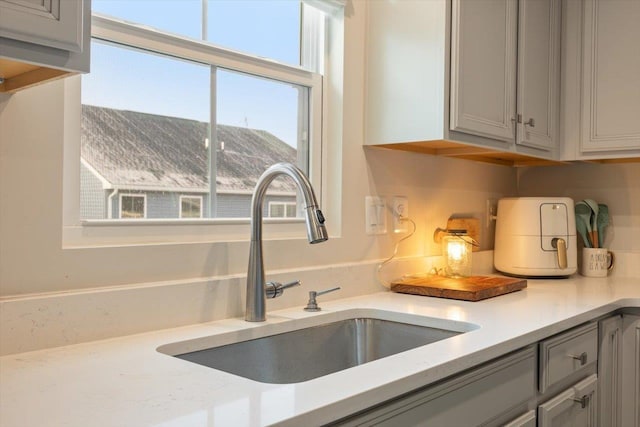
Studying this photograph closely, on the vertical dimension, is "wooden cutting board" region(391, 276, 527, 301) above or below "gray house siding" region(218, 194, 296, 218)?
below

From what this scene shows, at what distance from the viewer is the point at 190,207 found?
1.56 metres

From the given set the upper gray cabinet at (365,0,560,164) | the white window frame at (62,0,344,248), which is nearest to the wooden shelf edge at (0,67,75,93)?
the white window frame at (62,0,344,248)

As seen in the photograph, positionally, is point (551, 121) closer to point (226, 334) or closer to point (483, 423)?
point (483, 423)

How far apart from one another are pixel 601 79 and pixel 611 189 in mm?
537

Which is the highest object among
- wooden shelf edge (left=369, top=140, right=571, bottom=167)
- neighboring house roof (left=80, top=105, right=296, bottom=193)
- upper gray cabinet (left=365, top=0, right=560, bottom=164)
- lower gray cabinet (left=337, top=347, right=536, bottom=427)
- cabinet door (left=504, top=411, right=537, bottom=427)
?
upper gray cabinet (left=365, top=0, right=560, bottom=164)

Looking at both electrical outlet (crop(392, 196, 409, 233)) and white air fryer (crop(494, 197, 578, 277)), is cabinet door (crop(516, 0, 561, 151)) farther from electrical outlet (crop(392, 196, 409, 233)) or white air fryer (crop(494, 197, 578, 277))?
electrical outlet (crop(392, 196, 409, 233))

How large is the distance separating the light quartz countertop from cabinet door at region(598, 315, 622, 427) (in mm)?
412

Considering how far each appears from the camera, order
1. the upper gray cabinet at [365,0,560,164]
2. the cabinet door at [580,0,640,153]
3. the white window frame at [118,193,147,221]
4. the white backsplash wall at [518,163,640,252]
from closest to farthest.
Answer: the white window frame at [118,193,147,221]
the upper gray cabinet at [365,0,560,164]
the cabinet door at [580,0,640,153]
the white backsplash wall at [518,163,640,252]

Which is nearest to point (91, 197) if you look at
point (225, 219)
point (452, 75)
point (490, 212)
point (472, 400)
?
point (225, 219)

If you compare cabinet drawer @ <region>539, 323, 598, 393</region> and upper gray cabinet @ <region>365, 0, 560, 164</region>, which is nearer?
cabinet drawer @ <region>539, 323, 598, 393</region>

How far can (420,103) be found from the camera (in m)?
1.82

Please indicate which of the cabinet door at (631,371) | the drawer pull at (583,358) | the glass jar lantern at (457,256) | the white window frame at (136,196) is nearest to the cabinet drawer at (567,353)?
the drawer pull at (583,358)

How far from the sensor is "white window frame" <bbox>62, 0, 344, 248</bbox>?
51.2 inches

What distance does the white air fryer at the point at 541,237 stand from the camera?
2338 mm
